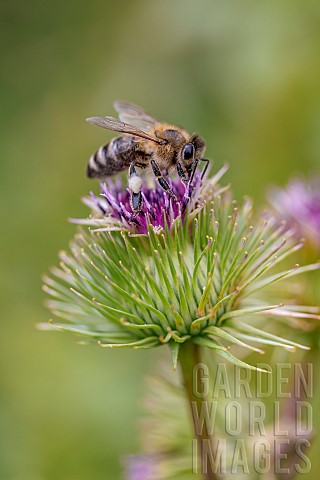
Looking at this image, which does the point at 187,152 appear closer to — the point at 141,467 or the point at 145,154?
the point at 145,154

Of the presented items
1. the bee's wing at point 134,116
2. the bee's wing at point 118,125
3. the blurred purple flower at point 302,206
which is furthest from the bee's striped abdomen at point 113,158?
the blurred purple flower at point 302,206

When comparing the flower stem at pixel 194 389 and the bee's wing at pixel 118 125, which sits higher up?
the bee's wing at pixel 118 125

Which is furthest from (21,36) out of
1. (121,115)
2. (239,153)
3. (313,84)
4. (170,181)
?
(170,181)

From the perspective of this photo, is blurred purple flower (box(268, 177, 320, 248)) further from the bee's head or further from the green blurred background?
the green blurred background

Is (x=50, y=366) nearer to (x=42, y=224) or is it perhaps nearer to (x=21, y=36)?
(x=42, y=224)

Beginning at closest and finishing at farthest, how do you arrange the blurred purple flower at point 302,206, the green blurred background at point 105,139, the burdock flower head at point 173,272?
the burdock flower head at point 173,272, the blurred purple flower at point 302,206, the green blurred background at point 105,139

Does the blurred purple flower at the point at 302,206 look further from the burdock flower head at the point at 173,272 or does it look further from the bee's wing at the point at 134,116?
the bee's wing at the point at 134,116

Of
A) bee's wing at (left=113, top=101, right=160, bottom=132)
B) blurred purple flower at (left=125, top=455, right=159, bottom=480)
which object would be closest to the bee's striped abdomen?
bee's wing at (left=113, top=101, right=160, bottom=132)
